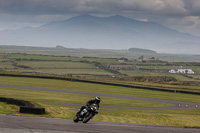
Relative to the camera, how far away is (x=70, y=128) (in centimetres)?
2166

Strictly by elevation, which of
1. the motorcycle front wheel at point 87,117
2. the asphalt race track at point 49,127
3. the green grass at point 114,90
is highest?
the motorcycle front wheel at point 87,117

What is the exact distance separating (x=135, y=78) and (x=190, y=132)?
3185 inches

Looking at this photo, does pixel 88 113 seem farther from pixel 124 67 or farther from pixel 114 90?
pixel 124 67

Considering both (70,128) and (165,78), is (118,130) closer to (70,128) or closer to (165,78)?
(70,128)

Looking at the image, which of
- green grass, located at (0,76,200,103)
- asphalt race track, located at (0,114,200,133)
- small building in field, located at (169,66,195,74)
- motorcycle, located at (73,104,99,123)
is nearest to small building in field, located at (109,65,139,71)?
small building in field, located at (169,66,195,74)

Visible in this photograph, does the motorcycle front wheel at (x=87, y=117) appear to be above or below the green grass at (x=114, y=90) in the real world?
above

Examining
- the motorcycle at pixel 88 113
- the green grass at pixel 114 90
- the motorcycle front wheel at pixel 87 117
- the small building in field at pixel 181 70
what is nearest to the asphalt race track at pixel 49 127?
the motorcycle front wheel at pixel 87 117

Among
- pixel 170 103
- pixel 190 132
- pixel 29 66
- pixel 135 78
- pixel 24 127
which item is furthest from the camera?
pixel 29 66

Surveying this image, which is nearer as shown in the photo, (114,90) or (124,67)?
(114,90)

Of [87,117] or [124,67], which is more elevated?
[87,117]

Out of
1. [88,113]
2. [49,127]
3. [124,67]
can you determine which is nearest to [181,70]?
[124,67]

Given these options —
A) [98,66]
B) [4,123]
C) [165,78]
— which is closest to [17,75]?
[165,78]

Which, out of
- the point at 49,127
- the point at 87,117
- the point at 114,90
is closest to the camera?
the point at 49,127

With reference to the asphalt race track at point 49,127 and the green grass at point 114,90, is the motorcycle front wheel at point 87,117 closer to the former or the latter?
the asphalt race track at point 49,127
